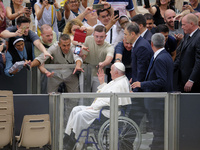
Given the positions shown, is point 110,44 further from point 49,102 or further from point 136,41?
point 49,102

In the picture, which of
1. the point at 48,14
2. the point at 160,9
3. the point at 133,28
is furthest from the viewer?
the point at 160,9

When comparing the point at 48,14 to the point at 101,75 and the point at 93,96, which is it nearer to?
the point at 101,75

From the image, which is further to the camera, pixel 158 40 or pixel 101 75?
pixel 101 75

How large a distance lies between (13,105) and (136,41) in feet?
7.24

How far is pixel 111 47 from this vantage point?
8359 millimetres

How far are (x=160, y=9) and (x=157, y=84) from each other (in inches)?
120

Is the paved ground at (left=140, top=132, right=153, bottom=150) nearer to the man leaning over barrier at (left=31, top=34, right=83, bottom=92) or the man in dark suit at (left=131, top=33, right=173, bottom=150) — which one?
the man in dark suit at (left=131, top=33, right=173, bottom=150)

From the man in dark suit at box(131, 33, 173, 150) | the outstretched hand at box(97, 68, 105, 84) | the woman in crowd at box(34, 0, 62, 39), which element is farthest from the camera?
the woman in crowd at box(34, 0, 62, 39)

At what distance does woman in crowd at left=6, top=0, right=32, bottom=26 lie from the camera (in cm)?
892

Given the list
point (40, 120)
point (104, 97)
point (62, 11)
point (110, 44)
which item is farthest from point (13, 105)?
point (62, 11)

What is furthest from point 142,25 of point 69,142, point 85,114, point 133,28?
point 69,142

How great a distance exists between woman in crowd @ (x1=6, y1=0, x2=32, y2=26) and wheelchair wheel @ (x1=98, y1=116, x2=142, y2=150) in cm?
319

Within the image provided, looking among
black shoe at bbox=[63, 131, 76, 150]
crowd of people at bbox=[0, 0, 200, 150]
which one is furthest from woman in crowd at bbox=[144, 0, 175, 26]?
black shoe at bbox=[63, 131, 76, 150]

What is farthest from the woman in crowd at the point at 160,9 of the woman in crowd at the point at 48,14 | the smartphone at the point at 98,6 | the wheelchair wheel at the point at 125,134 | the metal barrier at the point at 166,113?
the wheelchair wheel at the point at 125,134
